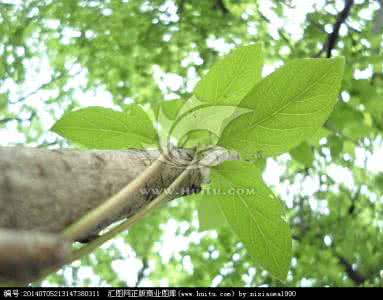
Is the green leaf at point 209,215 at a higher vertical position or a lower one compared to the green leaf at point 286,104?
lower

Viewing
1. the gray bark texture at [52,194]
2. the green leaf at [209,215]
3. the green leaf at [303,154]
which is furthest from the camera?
the green leaf at [303,154]

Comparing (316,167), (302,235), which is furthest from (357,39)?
(302,235)

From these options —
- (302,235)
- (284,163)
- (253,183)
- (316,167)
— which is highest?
(253,183)

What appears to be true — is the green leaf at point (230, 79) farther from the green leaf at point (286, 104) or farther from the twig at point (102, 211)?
the twig at point (102, 211)

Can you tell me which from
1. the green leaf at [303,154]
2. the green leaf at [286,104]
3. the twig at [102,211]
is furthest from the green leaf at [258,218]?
the green leaf at [303,154]

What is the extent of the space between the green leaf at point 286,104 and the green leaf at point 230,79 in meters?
0.04

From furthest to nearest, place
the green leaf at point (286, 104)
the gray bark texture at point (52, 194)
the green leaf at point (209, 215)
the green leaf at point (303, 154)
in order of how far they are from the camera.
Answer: the green leaf at point (303, 154), the green leaf at point (209, 215), the green leaf at point (286, 104), the gray bark texture at point (52, 194)

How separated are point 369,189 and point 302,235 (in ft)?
2.33

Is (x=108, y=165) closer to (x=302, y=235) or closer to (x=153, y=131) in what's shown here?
(x=153, y=131)

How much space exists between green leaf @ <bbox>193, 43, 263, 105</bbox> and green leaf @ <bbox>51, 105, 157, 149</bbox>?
0.08 meters

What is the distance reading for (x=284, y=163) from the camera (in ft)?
13.4

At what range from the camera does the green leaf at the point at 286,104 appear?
504 mm

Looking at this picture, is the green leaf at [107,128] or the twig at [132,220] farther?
the green leaf at [107,128]

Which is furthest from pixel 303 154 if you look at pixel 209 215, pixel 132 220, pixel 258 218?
pixel 132 220
